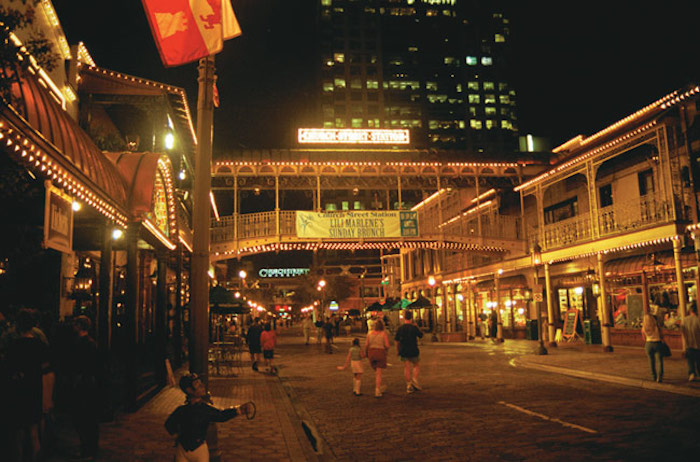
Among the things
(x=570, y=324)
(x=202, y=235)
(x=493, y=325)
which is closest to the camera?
(x=202, y=235)

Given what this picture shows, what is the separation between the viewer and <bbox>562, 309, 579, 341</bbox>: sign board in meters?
24.5

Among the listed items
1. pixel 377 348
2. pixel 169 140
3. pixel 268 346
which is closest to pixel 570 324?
pixel 268 346

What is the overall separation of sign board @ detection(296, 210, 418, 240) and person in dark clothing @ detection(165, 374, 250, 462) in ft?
66.0

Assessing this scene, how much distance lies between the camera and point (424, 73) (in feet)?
364

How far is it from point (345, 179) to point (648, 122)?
13.6 m

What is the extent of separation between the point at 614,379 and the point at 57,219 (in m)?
12.6

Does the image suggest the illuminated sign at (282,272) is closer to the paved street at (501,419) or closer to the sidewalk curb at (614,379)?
the sidewalk curb at (614,379)

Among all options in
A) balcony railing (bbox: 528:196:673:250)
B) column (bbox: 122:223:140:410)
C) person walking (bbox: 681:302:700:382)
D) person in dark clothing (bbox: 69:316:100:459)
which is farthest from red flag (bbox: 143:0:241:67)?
balcony railing (bbox: 528:196:673:250)

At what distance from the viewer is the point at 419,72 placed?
110000mm

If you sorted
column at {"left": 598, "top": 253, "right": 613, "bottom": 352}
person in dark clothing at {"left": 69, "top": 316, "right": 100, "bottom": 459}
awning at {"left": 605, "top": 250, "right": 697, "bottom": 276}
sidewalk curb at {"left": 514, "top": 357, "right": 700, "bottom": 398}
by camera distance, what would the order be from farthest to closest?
column at {"left": 598, "top": 253, "right": 613, "bottom": 352} → awning at {"left": 605, "top": 250, "right": 697, "bottom": 276} → sidewalk curb at {"left": 514, "top": 357, "right": 700, "bottom": 398} → person in dark clothing at {"left": 69, "top": 316, "right": 100, "bottom": 459}

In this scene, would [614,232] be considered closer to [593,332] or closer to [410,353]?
[593,332]

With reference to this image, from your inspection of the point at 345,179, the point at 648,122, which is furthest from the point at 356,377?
the point at 345,179

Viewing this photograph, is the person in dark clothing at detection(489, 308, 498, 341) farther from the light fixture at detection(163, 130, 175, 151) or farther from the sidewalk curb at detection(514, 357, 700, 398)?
the light fixture at detection(163, 130, 175, 151)

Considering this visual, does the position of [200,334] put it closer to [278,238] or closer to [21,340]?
[21,340]
